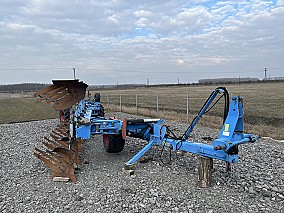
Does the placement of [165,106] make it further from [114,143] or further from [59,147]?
[59,147]

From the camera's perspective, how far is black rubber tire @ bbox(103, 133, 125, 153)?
7.28 meters

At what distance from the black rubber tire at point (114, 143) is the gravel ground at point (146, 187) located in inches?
6.6

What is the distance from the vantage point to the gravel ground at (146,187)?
4367mm

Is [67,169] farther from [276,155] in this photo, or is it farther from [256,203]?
[276,155]

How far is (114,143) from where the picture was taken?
7301mm

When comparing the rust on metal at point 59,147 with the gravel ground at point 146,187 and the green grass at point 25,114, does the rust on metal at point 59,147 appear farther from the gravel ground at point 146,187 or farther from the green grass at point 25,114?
the green grass at point 25,114

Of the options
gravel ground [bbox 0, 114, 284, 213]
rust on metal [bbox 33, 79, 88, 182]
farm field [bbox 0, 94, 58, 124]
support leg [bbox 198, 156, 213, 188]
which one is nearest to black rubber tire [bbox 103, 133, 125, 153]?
gravel ground [bbox 0, 114, 284, 213]

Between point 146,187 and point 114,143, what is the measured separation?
8.00 ft

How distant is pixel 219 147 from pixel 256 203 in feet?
3.40

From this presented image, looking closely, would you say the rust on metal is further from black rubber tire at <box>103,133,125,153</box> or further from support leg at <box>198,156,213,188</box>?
support leg at <box>198,156,213,188</box>

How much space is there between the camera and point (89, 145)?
872cm

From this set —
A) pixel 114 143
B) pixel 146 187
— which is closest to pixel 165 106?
pixel 114 143

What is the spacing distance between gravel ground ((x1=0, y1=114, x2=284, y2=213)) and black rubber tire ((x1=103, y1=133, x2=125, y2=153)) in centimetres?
17

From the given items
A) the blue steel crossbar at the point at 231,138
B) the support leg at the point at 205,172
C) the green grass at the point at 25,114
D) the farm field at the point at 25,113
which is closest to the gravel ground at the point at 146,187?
the support leg at the point at 205,172
